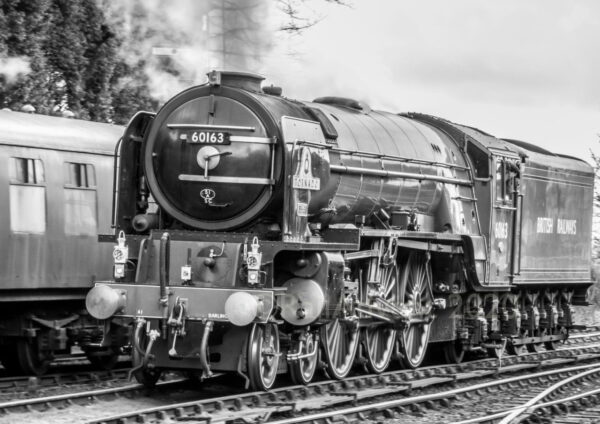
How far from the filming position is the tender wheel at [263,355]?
1058 cm

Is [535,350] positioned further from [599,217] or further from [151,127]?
[599,217]

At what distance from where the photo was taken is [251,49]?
1670cm

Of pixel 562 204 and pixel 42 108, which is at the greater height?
pixel 42 108

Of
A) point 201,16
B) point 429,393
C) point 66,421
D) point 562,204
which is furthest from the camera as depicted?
point 562,204

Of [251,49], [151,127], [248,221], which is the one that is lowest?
[248,221]

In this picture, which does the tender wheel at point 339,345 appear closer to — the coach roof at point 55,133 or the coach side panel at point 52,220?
the coach side panel at point 52,220

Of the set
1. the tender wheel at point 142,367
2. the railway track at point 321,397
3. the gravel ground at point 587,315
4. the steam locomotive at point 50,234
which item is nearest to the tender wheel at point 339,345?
the railway track at point 321,397

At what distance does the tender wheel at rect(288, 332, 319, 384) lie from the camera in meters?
11.4

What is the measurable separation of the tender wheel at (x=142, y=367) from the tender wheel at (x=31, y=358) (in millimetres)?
1973

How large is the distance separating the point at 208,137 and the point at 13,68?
6.87m

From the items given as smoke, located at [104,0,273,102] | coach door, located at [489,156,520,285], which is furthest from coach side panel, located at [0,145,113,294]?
coach door, located at [489,156,520,285]

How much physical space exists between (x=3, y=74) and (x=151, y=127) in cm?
605

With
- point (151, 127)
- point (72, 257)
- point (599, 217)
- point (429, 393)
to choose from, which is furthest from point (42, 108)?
point (599, 217)

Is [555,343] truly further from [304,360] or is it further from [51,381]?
[51,381]
